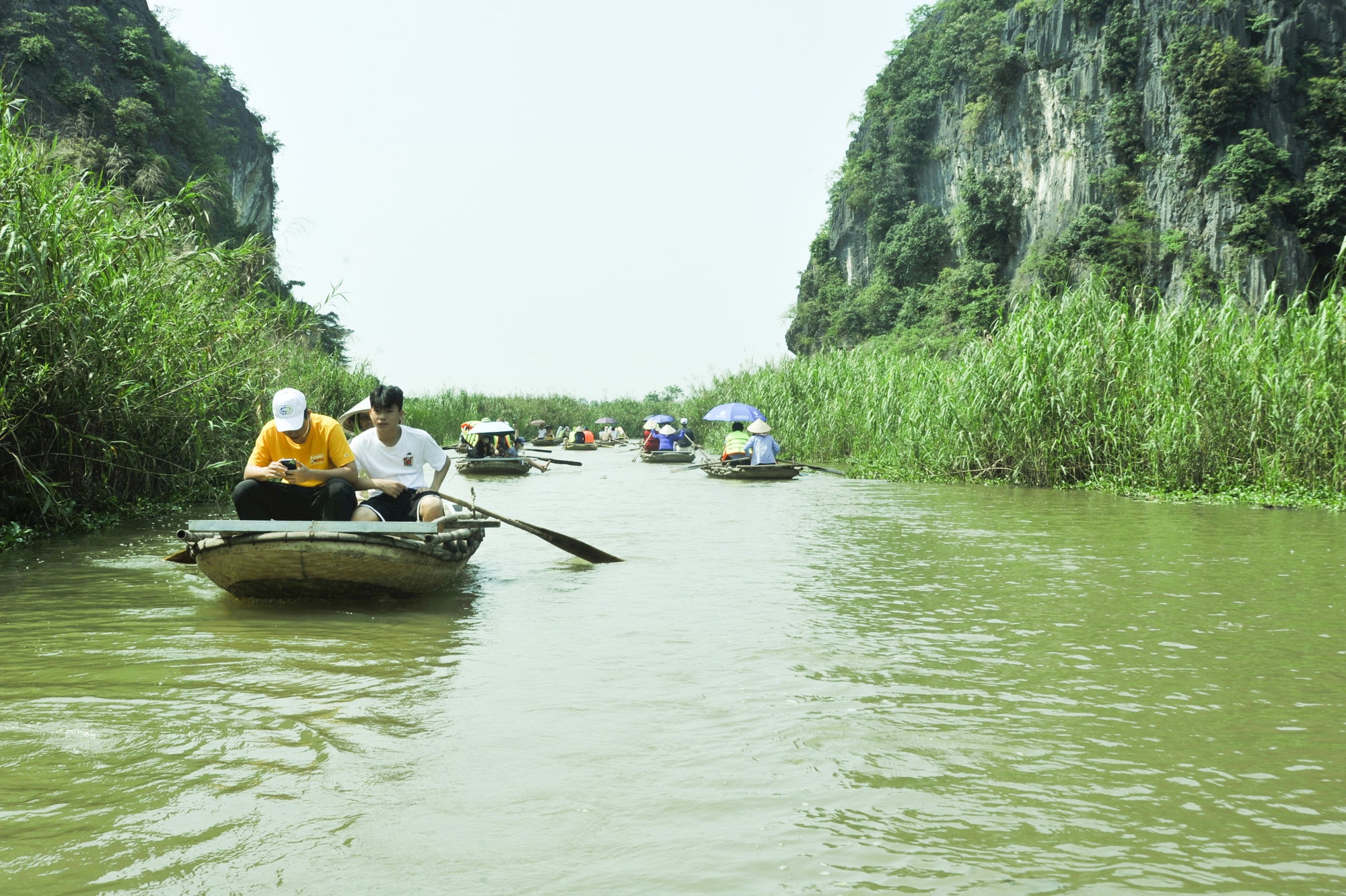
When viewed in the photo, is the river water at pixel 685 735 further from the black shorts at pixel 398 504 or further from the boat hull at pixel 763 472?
the boat hull at pixel 763 472

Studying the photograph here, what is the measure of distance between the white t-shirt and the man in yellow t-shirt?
1.11 ft

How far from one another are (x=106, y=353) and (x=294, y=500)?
296 centimetres

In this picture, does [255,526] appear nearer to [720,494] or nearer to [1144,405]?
[720,494]

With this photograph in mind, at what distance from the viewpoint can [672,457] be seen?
22.8 m

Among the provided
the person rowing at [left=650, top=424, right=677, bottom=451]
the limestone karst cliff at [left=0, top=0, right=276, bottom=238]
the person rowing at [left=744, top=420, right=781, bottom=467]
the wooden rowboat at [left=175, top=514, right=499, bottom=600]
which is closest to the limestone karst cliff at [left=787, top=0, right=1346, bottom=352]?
the person rowing at [left=650, top=424, right=677, bottom=451]

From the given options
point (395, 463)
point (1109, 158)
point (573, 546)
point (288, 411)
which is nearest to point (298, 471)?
point (288, 411)

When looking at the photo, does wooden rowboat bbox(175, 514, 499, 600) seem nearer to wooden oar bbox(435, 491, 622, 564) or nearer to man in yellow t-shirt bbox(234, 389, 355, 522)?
man in yellow t-shirt bbox(234, 389, 355, 522)

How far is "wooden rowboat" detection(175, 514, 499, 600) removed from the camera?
536cm

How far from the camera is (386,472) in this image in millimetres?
6438

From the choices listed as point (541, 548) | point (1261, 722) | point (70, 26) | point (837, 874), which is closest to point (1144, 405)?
point (541, 548)

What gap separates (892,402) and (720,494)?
17.8 ft

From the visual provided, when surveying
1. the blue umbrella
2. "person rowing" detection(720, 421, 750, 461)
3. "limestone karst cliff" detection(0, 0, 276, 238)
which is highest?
"limestone karst cliff" detection(0, 0, 276, 238)

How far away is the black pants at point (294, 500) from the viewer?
19.2ft

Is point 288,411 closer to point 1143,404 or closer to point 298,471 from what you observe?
point 298,471
